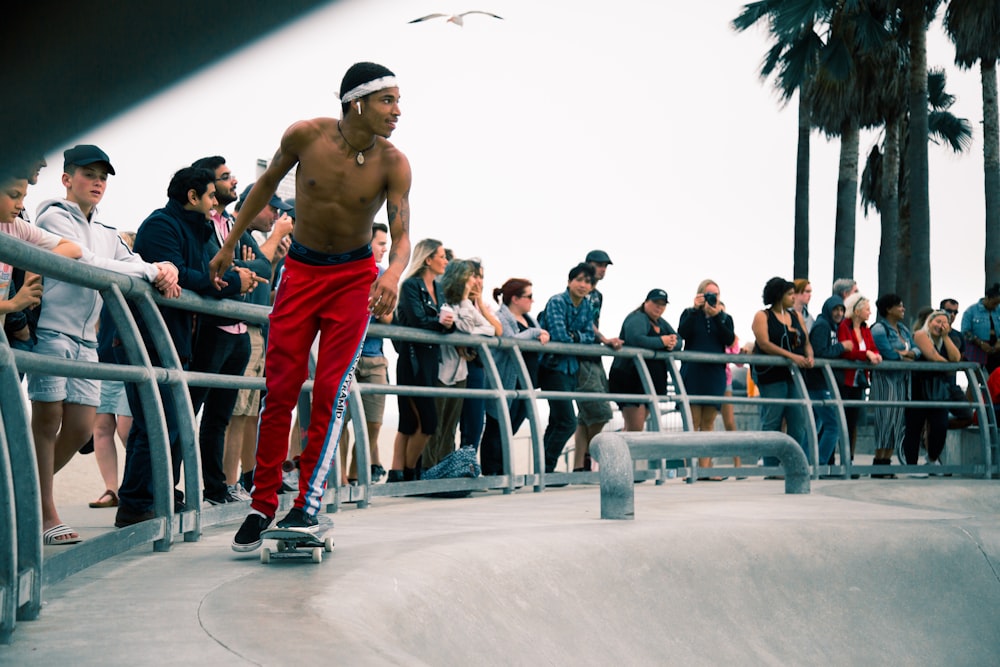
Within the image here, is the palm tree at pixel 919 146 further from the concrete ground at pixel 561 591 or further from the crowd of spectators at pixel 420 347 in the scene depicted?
the concrete ground at pixel 561 591

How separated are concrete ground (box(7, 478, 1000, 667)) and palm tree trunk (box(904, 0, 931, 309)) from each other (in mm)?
17075

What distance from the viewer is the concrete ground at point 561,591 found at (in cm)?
306

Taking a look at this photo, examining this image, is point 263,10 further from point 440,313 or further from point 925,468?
point 925,468

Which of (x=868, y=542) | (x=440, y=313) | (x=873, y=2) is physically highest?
(x=873, y=2)

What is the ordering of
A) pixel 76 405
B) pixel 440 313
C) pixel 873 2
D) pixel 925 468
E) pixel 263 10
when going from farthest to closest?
1. pixel 873 2
2. pixel 925 468
3. pixel 440 313
4. pixel 76 405
5. pixel 263 10

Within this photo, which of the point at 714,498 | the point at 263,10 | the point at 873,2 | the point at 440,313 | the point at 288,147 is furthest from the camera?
the point at 873,2

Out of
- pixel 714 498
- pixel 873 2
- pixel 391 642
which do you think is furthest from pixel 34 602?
pixel 873 2

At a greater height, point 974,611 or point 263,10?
point 263,10

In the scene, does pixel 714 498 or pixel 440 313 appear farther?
pixel 714 498

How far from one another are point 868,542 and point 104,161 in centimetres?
471

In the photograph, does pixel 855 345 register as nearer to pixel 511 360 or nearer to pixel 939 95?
pixel 511 360

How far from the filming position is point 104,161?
5.11m

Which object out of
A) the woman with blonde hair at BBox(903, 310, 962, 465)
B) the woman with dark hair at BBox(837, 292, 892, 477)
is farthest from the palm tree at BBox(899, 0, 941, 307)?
the woman with dark hair at BBox(837, 292, 892, 477)

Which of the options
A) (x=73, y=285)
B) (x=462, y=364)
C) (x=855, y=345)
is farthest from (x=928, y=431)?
(x=73, y=285)
